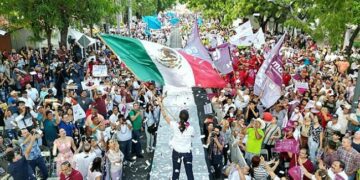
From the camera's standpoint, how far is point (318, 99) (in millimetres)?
11656

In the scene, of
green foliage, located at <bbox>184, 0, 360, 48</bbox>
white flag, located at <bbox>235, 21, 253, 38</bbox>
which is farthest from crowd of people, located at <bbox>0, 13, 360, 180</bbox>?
white flag, located at <bbox>235, 21, 253, 38</bbox>

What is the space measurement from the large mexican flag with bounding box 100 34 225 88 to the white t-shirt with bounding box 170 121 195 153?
99 centimetres

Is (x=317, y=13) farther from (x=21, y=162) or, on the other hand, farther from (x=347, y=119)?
(x=21, y=162)

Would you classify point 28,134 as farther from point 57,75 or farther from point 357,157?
point 57,75

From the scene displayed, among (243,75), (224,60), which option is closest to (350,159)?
(224,60)

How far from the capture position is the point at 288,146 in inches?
335

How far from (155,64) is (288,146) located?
9.98 ft

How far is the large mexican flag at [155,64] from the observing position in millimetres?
8328

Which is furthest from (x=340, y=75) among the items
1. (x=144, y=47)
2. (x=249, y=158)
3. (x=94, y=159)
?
(x=94, y=159)

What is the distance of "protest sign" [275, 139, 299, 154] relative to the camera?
27.6 feet

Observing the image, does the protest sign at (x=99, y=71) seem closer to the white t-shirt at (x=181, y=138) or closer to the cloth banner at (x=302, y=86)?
the cloth banner at (x=302, y=86)

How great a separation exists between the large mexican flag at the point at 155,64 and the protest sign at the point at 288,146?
1710 mm

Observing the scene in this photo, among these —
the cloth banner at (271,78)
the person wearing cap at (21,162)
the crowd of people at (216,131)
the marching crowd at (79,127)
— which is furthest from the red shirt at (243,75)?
the person wearing cap at (21,162)

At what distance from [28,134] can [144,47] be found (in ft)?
9.57
